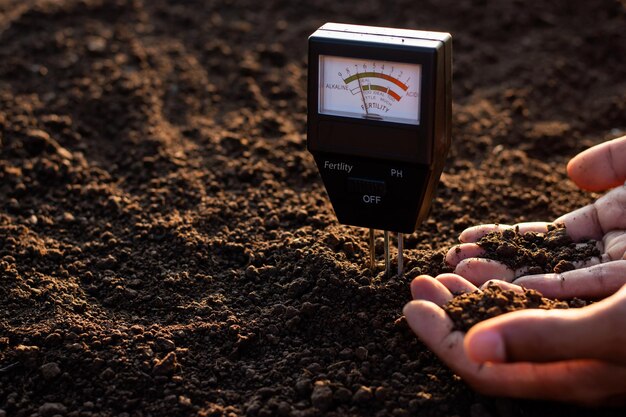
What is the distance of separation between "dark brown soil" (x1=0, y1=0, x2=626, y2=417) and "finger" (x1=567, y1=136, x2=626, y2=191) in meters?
0.35

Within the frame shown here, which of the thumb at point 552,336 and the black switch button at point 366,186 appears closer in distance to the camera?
the thumb at point 552,336

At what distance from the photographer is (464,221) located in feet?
9.18

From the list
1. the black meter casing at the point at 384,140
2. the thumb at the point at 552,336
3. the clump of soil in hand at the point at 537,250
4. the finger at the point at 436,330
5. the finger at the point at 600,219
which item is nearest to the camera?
the thumb at the point at 552,336

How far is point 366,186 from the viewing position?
2.21m

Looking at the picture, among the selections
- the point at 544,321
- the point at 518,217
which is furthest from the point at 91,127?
the point at 544,321

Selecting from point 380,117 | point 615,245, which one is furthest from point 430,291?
point 615,245

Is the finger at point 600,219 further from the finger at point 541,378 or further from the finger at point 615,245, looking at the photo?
the finger at point 541,378

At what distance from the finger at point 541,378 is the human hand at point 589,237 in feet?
1.23

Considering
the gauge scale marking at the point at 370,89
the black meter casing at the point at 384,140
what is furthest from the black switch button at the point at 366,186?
the gauge scale marking at the point at 370,89

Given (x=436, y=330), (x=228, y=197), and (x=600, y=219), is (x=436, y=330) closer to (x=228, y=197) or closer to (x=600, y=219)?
(x=600, y=219)

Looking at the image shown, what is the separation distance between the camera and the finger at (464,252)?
7.61 feet

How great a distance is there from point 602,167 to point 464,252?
56 centimetres

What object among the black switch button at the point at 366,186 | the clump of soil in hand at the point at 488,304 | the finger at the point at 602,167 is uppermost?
the finger at the point at 602,167

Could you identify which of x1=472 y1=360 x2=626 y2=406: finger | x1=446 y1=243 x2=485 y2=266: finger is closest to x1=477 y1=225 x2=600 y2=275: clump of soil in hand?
x1=446 y1=243 x2=485 y2=266: finger
